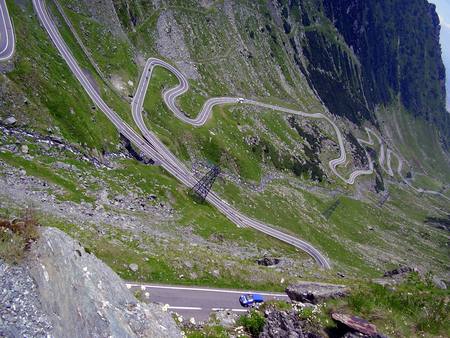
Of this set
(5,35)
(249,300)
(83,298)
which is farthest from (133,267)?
(5,35)

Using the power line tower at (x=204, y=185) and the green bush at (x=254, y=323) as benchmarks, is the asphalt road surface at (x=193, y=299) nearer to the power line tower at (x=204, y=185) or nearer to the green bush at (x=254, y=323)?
the green bush at (x=254, y=323)

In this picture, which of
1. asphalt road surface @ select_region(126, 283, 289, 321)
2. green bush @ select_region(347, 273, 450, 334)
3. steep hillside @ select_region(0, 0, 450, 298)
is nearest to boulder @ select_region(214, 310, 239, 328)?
asphalt road surface @ select_region(126, 283, 289, 321)

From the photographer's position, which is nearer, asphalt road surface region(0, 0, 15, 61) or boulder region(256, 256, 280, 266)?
boulder region(256, 256, 280, 266)

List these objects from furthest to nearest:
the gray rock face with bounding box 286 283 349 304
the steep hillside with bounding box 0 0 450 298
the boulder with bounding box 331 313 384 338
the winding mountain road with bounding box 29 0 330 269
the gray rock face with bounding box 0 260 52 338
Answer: the winding mountain road with bounding box 29 0 330 269
the steep hillside with bounding box 0 0 450 298
the gray rock face with bounding box 286 283 349 304
the boulder with bounding box 331 313 384 338
the gray rock face with bounding box 0 260 52 338

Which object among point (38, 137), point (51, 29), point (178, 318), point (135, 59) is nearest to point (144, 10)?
point (135, 59)

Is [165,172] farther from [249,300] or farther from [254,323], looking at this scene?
[254,323]

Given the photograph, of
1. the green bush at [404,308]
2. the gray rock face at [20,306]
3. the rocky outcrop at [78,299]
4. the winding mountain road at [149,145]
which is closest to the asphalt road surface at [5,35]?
the winding mountain road at [149,145]

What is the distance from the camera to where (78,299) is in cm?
1705

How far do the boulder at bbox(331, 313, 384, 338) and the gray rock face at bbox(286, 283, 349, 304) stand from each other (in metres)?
5.08

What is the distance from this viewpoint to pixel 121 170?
79250 millimetres

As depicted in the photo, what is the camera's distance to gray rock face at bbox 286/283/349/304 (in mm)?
28344

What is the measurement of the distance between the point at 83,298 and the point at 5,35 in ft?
261

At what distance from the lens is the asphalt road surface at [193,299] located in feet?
106

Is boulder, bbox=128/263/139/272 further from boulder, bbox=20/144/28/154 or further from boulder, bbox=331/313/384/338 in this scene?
boulder, bbox=20/144/28/154
